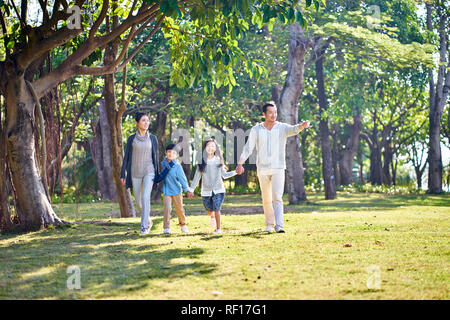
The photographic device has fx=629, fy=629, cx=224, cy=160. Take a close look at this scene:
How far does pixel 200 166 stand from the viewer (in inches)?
447

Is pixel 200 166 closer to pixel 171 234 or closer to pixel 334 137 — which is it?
pixel 171 234

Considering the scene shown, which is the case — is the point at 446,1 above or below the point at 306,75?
above

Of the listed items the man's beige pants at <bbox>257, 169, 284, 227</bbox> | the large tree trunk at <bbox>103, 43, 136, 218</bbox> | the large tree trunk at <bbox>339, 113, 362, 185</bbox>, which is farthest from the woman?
the large tree trunk at <bbox>339, 113, 362, 185</bbox>

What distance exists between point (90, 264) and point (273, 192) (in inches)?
158

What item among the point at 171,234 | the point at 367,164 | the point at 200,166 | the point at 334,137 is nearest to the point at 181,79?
the point at 200,166

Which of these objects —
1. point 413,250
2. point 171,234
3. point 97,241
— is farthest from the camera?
point 171,234

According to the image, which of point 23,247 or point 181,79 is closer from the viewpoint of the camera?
point 23,247

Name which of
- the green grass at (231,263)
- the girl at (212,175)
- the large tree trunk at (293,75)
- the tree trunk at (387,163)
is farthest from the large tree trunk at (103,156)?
the tree trunk at (387,163)

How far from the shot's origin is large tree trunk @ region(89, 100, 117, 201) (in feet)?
83.0

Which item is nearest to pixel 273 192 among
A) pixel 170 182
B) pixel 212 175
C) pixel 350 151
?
pixel 212 175

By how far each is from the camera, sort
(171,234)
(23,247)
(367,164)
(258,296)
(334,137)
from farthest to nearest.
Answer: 1. (367,164)
2. (334,137)
3. (171,234)
4. (23,247)
5. (258,296)

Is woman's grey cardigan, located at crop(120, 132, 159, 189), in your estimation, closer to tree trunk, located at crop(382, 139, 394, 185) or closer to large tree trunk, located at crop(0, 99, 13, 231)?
large tree trunk, located at crop(0, 99, 13, 231)
